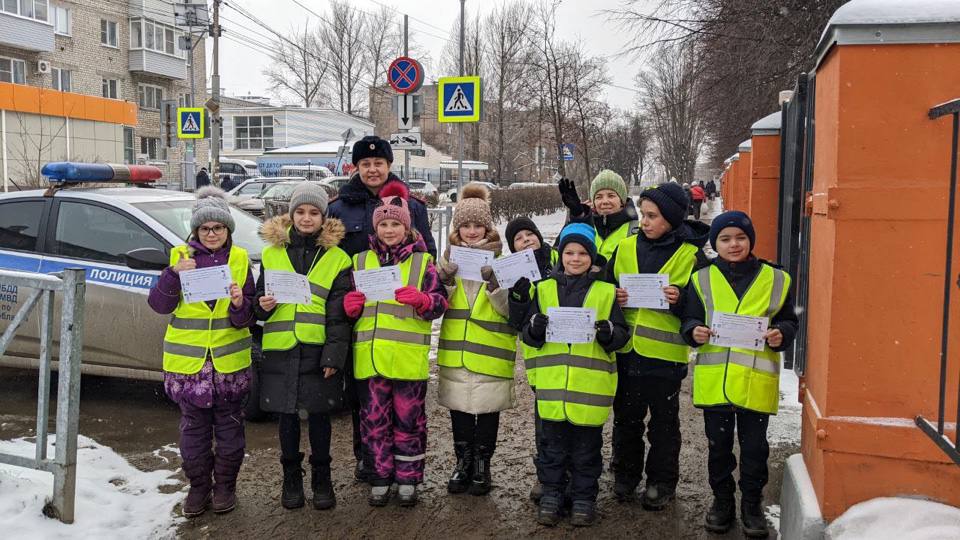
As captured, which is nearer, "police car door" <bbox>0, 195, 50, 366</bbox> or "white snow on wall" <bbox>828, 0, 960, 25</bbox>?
"white snow on wall" <bbox>828, 0, 960, 25</bbox>

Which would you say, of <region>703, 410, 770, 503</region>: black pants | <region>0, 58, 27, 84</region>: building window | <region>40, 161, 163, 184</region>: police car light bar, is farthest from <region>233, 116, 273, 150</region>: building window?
<region>703, 410, 770, 503</region>: black pants

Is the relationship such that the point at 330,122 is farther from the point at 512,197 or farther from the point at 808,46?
the point at 808,46

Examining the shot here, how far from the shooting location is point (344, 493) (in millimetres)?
4496

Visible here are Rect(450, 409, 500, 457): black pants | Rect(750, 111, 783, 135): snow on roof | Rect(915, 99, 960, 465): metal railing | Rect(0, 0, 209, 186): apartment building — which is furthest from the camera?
Rect(0, 0, 209, 186): apartment building

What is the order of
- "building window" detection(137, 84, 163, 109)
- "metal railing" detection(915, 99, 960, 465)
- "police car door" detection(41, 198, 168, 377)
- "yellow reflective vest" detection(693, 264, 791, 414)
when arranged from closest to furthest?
"metal railing" detection(915, 99, 960, 465) → "yellow reflective vest" detection(693, 264, 791, 414) → "police car door" detection(41, 198, 168, 377) → "building window" detection(137, 84, 163, 109)

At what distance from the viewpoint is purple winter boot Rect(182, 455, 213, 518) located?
13.6ft

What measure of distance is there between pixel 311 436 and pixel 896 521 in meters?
2.76

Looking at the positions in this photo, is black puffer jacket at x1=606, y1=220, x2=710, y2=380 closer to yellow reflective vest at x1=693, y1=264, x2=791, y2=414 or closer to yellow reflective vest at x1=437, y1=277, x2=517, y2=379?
yellow reflective vest at x1=693, y1=264, x2=791, y2=414

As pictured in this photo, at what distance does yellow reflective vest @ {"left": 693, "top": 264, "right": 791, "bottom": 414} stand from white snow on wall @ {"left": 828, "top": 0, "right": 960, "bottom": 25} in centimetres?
130

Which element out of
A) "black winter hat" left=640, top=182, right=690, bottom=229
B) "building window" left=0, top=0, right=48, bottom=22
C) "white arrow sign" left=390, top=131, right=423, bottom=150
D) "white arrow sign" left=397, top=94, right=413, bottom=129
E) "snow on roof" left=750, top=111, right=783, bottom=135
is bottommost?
"black winter hat" left=640, top=182, right=690, bottom=229

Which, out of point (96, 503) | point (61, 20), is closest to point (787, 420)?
point (96, 503)

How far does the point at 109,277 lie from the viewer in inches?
234

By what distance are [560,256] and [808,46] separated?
10.1 m

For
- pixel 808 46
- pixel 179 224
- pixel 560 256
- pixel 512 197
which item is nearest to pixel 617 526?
pixel 560 256
